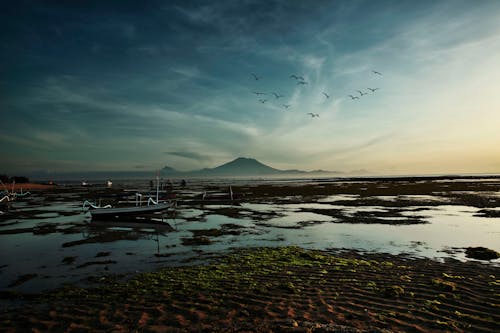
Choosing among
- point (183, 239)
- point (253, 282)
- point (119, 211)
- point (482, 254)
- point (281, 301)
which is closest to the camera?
point (281, 301)

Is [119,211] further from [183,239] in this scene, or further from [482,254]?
Result: [482,254]

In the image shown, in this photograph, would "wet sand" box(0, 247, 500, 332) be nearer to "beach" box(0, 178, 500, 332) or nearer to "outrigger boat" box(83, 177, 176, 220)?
"beach" box(0, 178, 500, 332)

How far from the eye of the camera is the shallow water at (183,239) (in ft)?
48.8

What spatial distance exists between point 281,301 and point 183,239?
13.1 metres

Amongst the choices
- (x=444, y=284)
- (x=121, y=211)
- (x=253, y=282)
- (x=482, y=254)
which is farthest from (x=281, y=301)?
(x=121, y=211)

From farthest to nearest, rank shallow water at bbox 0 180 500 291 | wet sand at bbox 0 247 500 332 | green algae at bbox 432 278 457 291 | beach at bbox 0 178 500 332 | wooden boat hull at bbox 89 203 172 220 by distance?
wooden boat hull at bbox 89 203 172 220, shallow water at bbox 0 180 500 291, green algae at bbox 432 278 457 291, beach at bbox 0 178 500 332, wet sand at bbox 0 247 500 332

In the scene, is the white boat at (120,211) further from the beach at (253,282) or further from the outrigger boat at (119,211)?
the beach at (253,282)

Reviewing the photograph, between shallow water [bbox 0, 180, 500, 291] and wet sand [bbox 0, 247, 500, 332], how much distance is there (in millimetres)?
2586

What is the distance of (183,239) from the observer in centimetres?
2114

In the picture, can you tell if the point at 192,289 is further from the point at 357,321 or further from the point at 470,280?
the point at 470,280

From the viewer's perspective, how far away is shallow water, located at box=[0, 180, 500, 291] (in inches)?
586

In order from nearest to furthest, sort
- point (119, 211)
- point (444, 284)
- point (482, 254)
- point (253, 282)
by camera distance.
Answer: point (444, 284), point (253, 282), point (482, 254), point (119, 211)

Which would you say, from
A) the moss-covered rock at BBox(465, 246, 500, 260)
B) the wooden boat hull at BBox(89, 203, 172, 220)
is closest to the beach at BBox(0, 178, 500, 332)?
the moss-covered rock at BBox(465, 246, 500, 260)

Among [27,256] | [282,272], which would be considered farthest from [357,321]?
[27,256]
